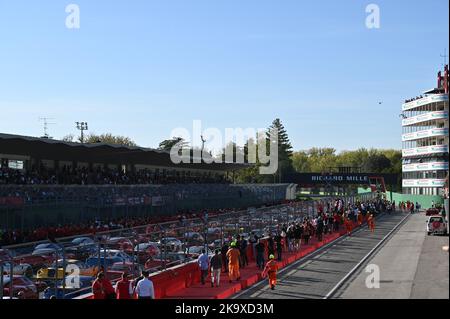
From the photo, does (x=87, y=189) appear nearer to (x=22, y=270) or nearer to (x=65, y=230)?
(x=65, y=230)

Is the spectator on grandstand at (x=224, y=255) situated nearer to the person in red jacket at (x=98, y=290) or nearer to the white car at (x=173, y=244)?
the white car at (x=173, y=244)

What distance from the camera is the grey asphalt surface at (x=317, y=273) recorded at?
16.9 metres

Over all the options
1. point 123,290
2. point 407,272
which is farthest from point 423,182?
point 123,290

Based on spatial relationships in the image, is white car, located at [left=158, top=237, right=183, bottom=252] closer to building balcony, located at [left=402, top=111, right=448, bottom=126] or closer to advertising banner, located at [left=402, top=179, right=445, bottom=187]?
building balcony, located at [left=402, top=111, right=448, bottom=126]

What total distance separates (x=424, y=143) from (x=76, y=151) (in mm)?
49197

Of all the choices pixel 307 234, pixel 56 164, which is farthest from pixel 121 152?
pixel 307 234

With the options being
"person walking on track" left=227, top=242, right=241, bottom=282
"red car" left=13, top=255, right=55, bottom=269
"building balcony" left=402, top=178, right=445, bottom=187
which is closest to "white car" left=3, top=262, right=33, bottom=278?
"red car" left=13, top=255, right=55, bottom=269

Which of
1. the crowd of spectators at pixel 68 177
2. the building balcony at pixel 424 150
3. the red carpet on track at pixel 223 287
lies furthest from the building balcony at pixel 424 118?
the red carpet on track at pixel 223 287

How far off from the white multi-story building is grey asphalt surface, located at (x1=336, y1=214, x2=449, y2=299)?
125ft

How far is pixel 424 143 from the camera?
3081 inches

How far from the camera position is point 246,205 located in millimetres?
53844
